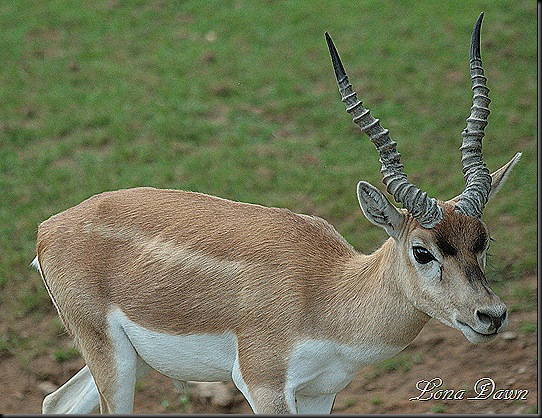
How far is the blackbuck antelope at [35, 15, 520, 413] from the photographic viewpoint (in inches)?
185

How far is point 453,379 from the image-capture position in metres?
6.92

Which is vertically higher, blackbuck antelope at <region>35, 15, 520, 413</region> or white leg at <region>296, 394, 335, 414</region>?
blackbuck antelope at <region>35, 15, 520, 413</region>

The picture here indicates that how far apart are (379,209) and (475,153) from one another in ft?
2.15

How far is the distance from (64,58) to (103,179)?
11.7 feet

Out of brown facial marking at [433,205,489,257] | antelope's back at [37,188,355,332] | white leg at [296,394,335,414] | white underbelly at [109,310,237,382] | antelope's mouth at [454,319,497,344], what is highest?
brown facial marking at [433,205,489,257]

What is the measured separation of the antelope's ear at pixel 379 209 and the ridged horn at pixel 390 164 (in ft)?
0.24

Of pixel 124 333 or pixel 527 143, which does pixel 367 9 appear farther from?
pixel 124 333

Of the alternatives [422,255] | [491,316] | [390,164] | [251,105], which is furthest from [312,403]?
[251,105]

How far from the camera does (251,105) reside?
38.2 ft

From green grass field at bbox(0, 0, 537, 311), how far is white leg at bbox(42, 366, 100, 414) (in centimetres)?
215

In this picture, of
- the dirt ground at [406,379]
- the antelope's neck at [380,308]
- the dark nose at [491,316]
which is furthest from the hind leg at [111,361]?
the dark nose at [491,316]

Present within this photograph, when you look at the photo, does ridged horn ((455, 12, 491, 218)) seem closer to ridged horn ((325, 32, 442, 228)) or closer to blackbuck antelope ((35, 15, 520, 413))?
blackbuck antelope ((35, 15, 520, 413))

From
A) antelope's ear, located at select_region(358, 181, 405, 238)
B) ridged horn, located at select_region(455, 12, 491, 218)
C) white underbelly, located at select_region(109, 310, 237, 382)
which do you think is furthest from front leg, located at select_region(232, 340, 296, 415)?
ridged horn, located at select_region(455, 12, 491, 218)

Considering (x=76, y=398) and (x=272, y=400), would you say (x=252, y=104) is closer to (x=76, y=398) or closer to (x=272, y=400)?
(x=76, y=398)
